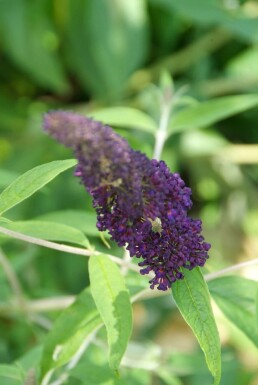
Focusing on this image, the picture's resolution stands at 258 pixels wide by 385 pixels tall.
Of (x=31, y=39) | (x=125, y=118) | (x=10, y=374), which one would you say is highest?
(x=31, y=39)

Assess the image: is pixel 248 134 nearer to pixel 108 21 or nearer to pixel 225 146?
pixel 225 146

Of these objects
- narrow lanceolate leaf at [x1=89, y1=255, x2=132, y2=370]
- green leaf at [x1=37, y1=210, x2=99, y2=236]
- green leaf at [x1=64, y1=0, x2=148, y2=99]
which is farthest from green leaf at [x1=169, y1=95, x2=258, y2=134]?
green leaf at [x1=64, y1=0, x2=148, y2=99]

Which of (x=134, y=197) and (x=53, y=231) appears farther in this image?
(x=53, y=231)

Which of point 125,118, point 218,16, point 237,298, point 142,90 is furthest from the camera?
point 142,90

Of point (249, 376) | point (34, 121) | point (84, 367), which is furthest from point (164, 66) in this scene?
point (84, 367)

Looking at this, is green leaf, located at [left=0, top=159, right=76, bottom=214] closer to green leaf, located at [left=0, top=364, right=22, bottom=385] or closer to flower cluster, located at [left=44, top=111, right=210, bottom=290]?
flower cluster, located at [left=44, top=111, right=210, bottom=290]

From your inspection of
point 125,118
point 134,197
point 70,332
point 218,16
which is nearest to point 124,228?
point 134,197

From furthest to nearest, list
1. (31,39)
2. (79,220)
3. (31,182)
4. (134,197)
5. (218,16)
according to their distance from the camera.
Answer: (31,39) < (218,16) < (79,220) < (31,182) < (134,197)

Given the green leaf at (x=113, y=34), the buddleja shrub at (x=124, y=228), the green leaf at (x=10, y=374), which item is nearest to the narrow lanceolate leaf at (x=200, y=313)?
the buddleja shrub at (x=124, y=228)

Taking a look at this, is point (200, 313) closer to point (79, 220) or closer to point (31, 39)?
point (79, 220)
